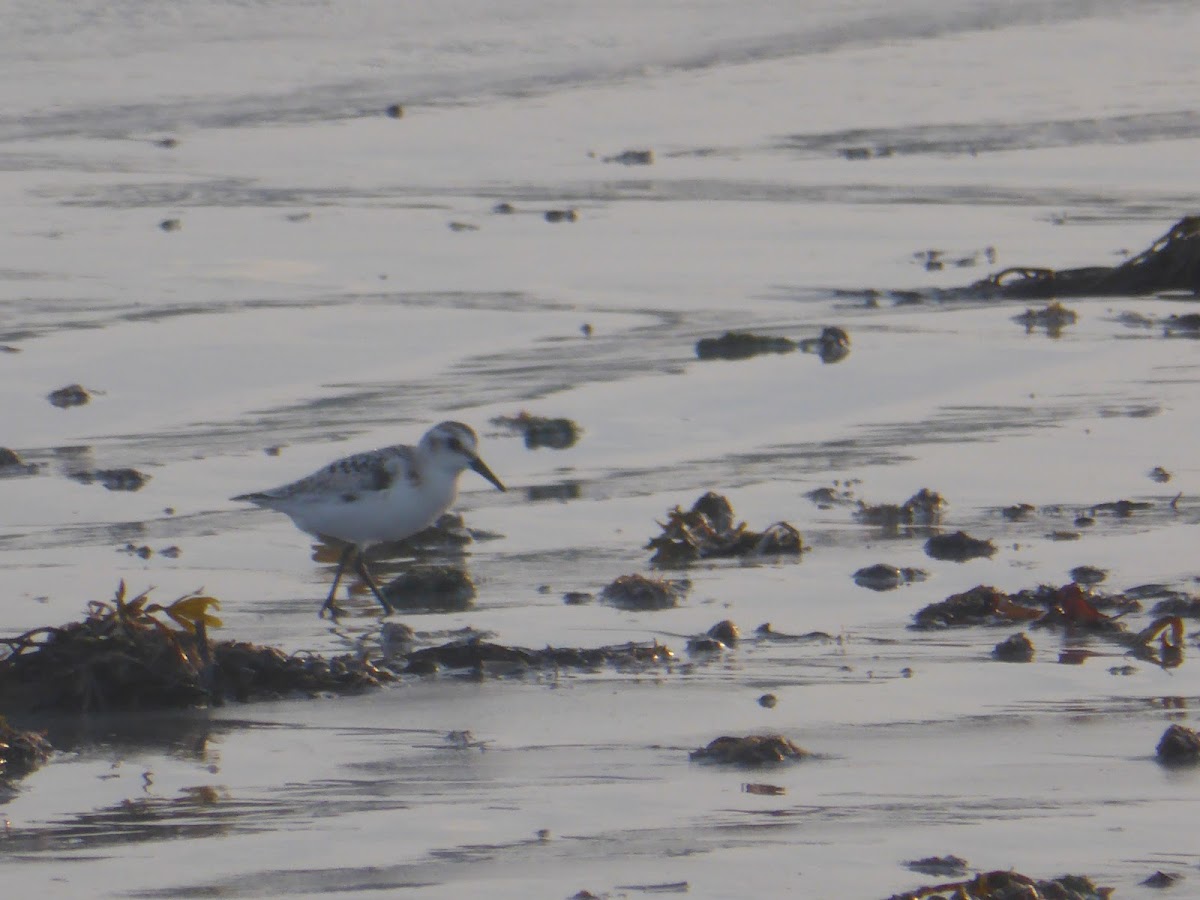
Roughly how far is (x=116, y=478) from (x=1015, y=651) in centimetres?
347

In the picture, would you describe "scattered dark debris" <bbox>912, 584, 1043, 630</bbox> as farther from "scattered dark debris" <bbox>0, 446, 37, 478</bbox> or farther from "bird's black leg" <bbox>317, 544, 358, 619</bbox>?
"scattered dark debris" <bbox>0, 446, 37, 478</bbox>

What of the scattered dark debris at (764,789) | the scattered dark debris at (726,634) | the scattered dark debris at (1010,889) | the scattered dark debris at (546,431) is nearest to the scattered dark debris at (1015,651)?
the scattered dark debris at (726,634)

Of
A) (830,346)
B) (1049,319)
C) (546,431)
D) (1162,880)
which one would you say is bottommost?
(1162,880)

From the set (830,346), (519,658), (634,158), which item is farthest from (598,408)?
(634,158)

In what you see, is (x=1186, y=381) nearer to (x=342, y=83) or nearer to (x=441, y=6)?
(x=342, y=83)

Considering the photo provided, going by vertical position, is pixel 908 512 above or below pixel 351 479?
below

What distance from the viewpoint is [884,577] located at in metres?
6.56

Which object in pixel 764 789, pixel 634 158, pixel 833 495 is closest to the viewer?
pixel 764 789

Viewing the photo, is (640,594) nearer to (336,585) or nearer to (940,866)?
(336,585)

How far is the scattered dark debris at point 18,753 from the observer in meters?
4.86

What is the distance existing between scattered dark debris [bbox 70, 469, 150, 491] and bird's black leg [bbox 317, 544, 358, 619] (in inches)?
38.0

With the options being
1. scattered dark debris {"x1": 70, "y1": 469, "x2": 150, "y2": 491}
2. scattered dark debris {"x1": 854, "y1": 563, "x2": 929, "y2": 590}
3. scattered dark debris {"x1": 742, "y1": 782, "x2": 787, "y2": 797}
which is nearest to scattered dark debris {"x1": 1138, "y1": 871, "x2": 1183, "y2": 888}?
scattered dark debris {"x1": 742, "y1": 782, "x2": 787, "y2": 797}

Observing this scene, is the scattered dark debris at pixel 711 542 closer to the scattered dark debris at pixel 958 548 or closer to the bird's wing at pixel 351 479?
the scattered dark debris at pixel 958 548

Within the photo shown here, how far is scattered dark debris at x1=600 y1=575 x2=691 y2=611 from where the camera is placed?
6359 millimetres
